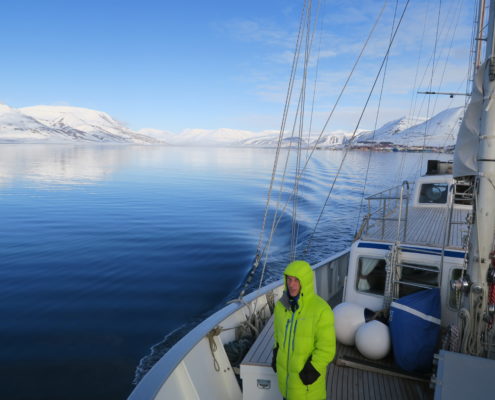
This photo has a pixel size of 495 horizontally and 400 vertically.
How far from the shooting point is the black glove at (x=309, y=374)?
325cm

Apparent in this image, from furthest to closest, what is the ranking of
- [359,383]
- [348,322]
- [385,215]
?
[385,215] → [348,322] → [359,383]

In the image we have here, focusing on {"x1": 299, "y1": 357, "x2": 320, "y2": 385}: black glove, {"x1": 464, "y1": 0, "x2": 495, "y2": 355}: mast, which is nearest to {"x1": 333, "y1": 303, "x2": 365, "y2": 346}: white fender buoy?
{"x1": 464, "y1": 0, "x2": 495, "y2": 355}: mast

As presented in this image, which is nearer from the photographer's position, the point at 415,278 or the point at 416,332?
the point at 416,332

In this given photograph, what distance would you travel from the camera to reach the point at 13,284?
10.4 m

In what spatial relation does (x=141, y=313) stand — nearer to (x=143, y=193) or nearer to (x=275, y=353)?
(x=275, y=353)

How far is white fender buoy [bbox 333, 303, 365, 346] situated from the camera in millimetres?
5285

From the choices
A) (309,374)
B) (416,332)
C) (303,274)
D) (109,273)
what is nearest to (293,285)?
(303,274)

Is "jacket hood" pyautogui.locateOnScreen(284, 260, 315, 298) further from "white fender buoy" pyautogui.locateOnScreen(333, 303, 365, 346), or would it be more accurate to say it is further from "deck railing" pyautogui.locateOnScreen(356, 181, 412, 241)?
"deck railing" pyautogui.locateOnScreen(356, 181, 412, 241)

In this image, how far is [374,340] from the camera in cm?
491

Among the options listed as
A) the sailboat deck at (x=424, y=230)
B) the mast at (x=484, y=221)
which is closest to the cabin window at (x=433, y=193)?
the sailboat deck at (x=424, y=230)

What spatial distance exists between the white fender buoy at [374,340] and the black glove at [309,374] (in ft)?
6.56

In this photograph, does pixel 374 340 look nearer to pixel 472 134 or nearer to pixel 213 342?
pixel 213 342

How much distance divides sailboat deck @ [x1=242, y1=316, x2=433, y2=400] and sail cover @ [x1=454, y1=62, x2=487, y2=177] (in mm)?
2675

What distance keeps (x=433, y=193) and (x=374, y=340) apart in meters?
9.21
